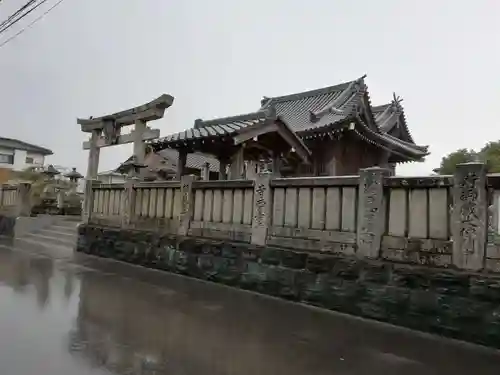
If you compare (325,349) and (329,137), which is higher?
(329,137)

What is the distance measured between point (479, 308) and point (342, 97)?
1349cm

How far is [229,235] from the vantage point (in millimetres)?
7996

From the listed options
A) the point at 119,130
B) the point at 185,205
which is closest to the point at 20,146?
the point at 119,130

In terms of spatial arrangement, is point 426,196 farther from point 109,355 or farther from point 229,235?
point 109,355

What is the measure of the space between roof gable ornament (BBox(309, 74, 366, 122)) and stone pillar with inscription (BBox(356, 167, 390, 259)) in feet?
28.5

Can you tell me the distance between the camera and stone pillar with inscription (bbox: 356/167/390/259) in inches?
229

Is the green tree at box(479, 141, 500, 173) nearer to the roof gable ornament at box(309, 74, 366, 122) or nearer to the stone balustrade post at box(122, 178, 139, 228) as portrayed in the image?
the roof gable ornament at box(309, 74, 366, 122)

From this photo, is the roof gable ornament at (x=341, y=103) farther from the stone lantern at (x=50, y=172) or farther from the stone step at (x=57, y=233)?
the stone lantern at (x=50, y=172)

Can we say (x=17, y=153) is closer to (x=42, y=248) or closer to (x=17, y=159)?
(x=17, y=159)

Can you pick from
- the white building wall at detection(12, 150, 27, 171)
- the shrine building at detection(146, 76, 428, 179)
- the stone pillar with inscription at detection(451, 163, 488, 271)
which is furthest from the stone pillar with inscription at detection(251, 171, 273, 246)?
the white building wall at detection(12, 150, 27, 171)

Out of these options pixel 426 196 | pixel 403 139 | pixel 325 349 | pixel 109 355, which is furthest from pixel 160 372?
pixel 403 139

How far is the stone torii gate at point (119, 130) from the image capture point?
12.2 m

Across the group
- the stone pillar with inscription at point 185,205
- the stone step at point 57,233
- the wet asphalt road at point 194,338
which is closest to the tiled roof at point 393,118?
the stone pillar with inscription at point 185,205

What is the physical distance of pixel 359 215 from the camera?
19.8ft
